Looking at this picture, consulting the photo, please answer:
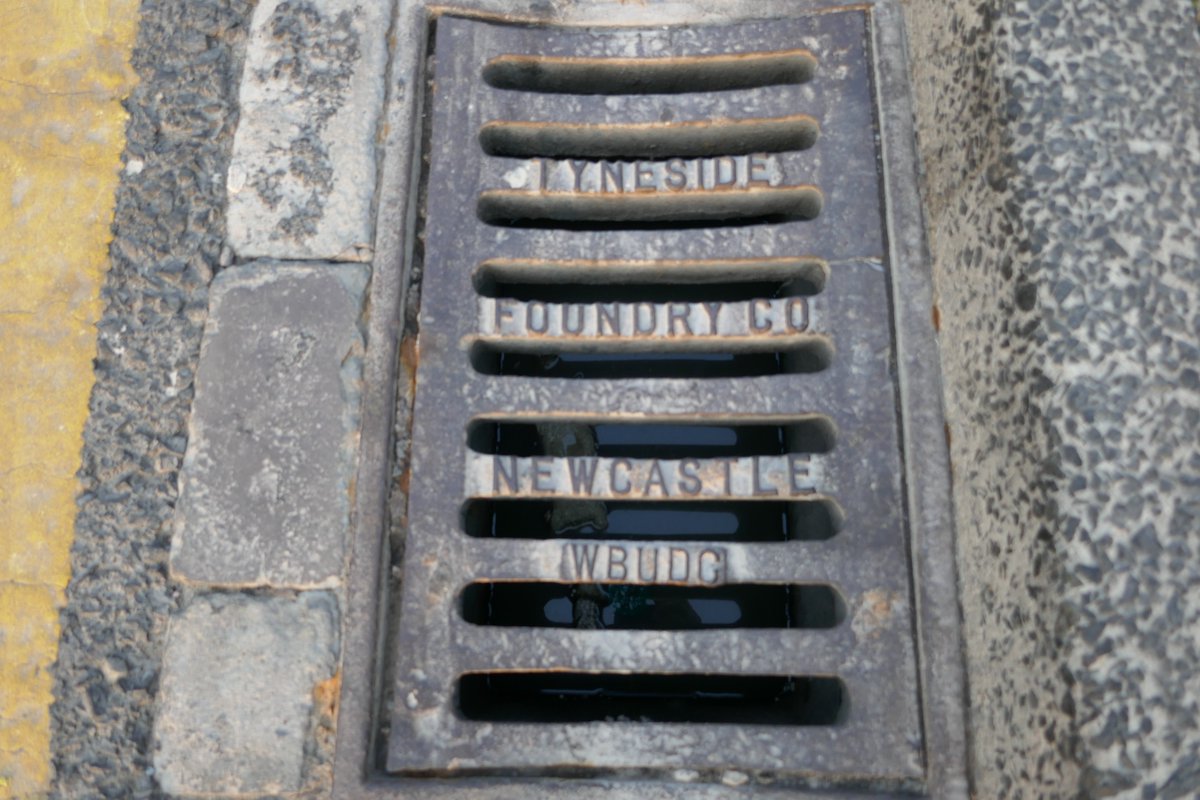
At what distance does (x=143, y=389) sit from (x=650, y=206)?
94 cm

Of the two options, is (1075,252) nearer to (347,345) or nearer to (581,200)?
(581,200)

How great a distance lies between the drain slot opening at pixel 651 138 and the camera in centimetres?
169

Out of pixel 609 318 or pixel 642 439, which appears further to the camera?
pixel 642 439

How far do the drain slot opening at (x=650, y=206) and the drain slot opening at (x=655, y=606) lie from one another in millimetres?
681

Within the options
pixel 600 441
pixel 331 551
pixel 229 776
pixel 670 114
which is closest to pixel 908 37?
pixel 670 114

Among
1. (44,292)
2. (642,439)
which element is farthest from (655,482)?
(44,292)

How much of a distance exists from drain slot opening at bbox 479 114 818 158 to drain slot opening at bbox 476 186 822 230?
0.39 feet

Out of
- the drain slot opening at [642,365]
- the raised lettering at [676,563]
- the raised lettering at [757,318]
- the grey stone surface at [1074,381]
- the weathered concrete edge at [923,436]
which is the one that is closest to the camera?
the grey stone surface at [1074,381]

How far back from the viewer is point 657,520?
172 centimetres

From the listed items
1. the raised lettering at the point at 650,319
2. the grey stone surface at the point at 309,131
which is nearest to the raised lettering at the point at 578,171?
the raised lettering at the point at 650,319

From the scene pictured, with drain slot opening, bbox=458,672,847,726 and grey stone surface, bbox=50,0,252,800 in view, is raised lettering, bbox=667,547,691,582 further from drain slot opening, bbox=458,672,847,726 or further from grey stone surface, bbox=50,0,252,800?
grey stone surface, bbox=50,0,252,800

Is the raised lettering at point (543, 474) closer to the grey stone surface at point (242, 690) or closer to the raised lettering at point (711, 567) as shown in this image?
the raised lettering at point (711, 567)

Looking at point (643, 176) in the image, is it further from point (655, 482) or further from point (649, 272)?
point (655, 482)

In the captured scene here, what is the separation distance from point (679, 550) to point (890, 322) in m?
0.52
